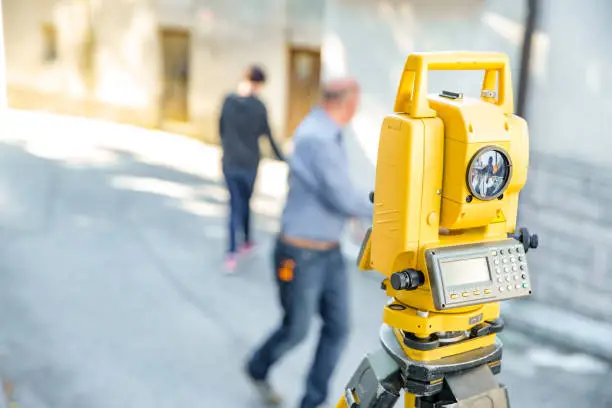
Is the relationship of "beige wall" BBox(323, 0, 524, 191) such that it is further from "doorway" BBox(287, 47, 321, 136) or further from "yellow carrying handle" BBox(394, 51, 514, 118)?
"doorway" BBox(287, 47, 321, 136)

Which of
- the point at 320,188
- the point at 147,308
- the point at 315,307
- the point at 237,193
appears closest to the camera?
the point at 320,188

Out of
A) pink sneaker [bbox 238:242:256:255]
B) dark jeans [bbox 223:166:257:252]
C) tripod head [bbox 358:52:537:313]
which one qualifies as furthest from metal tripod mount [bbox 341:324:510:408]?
pink sneaker [bbox 238:242:256:255]

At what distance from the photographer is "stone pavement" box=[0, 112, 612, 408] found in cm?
421

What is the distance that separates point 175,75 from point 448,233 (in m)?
10.8

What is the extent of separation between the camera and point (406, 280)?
77.3 inches

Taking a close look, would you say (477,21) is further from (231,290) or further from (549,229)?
(231,290)

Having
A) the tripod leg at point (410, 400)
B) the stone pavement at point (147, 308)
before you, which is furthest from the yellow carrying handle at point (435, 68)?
the stone pavement at point (147, 308)

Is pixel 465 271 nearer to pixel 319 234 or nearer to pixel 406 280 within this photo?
pixel 406 280

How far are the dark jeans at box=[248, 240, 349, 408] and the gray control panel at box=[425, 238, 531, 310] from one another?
1.53 meters

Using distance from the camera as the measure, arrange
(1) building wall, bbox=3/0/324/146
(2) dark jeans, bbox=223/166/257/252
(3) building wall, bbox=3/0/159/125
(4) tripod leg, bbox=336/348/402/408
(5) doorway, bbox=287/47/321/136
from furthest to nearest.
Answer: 1. (3) building wall, bbox=3/0/159/125
2. (1) building wall, bbox=3/0/324/146
3. (5) doorway, bbox=287/47/321/136
4. (2) dark jeans, bbox=223/166/257/252
5. (4) tripod leg, bbox=336/348/402/408

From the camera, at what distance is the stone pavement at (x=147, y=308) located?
13.8 ft

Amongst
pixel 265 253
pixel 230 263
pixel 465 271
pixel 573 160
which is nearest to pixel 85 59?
pixel 265 253

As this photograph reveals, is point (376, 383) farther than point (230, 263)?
No

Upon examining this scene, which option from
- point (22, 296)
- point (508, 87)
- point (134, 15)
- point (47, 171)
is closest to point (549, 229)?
point (508, 87)
